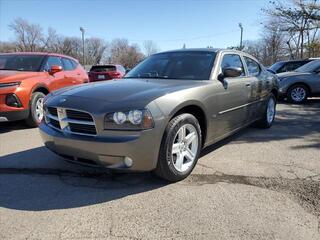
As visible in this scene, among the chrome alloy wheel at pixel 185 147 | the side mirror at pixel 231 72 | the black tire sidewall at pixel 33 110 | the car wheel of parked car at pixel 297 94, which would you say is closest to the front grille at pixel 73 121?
the chrome alloy wheel at pixel 185 147

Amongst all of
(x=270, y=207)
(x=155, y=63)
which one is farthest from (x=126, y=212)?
(x=155, y=63)

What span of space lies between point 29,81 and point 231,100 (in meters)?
4.37

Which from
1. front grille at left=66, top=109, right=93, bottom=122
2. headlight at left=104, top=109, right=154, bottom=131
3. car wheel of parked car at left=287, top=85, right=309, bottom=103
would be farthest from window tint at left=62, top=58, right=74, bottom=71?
car wheel of parked car at left=287, top=85, right=309, bottom=103

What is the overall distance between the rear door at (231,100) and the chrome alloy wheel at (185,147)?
52cm

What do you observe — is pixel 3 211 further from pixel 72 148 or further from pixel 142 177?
pixel 142 177

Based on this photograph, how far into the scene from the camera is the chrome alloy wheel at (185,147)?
4156 mm

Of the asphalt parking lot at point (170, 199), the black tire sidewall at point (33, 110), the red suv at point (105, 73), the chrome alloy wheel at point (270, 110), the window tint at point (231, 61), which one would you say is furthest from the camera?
the red suv at point (105, 73)

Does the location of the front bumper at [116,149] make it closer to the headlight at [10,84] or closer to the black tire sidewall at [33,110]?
the headlight at [10,84]

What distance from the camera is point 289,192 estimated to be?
3.93m

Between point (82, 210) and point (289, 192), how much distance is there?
2177 millimetres

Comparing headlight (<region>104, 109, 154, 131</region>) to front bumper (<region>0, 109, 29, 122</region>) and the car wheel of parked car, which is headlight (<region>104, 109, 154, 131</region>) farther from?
the car wheel of parked car

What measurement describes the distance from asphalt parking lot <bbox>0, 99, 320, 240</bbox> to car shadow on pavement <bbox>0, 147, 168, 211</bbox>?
10 millimetres

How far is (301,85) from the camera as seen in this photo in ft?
40.5

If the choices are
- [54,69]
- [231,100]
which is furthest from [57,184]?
[54,69]
